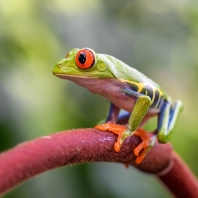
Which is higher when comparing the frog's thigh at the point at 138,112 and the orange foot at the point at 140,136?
the frog's thigh at the point at 138,112

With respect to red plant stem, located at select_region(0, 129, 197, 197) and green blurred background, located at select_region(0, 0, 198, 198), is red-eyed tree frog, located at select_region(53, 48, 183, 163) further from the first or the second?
green blurred background, located at select_region(0, 0, 198, 198)

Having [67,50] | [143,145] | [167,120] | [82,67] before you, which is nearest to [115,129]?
[143,145]

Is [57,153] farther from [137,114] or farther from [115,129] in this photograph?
[137,114]

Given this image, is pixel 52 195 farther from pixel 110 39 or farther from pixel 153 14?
pixel 153 14

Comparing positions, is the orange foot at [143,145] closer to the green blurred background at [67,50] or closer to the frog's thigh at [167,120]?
the frog's thigh at [167,120]

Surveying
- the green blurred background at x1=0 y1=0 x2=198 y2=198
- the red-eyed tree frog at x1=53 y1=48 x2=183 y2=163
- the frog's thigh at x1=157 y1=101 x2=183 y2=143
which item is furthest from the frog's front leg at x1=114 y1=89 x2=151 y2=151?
the green blurred background at x1=0 y1=0 x2=198 y2=198

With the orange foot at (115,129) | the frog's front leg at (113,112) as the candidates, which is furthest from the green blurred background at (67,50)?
the orange foot at (115,129)

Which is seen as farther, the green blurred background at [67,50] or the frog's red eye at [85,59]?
the green blurred background at [67,50]
